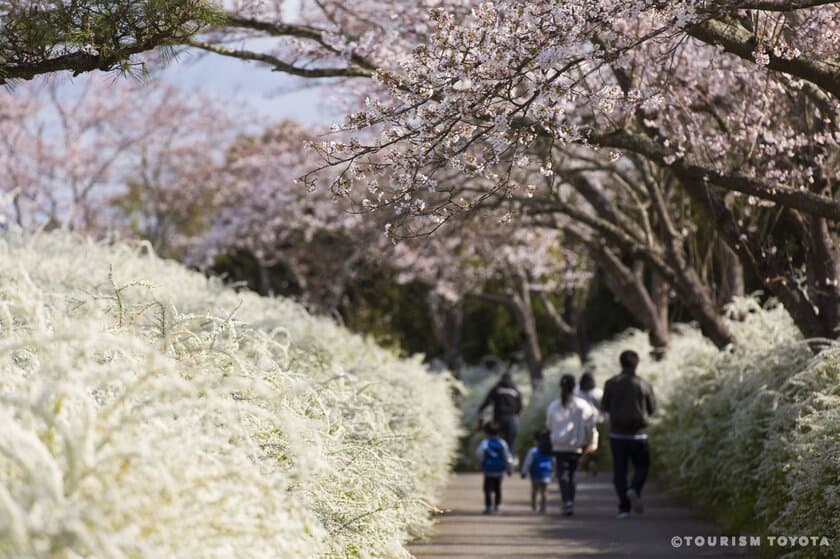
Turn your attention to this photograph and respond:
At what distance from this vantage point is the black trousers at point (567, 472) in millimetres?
12500

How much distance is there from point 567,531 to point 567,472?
71.4 inches

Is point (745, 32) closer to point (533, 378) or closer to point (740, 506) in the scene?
point (740, 506)

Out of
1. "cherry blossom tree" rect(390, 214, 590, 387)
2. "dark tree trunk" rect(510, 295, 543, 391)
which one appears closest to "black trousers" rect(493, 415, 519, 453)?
"cherry blossom tree" rect(390, 214, 590, 387)

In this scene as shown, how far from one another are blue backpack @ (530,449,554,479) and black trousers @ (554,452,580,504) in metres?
0.22

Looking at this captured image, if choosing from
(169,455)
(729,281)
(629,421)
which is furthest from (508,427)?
(169,455)

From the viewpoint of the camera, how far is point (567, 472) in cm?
1259

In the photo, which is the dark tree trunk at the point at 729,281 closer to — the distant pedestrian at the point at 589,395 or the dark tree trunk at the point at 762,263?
the distant pedestrian at the point at 589,395

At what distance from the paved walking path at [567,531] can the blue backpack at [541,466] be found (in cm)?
42

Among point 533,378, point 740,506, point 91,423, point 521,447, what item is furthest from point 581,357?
point 91,423

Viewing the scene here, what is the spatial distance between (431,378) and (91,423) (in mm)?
15098

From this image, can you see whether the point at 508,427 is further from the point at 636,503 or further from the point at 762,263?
the point at 762,263

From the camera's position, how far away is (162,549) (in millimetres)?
3678

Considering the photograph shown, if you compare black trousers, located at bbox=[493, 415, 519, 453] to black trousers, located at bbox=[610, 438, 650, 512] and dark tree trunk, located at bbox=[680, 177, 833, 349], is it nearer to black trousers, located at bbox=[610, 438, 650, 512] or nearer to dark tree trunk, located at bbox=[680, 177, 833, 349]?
black trousers, located at bbox=[610, 438, 650, 512]

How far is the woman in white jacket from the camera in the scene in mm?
12570
